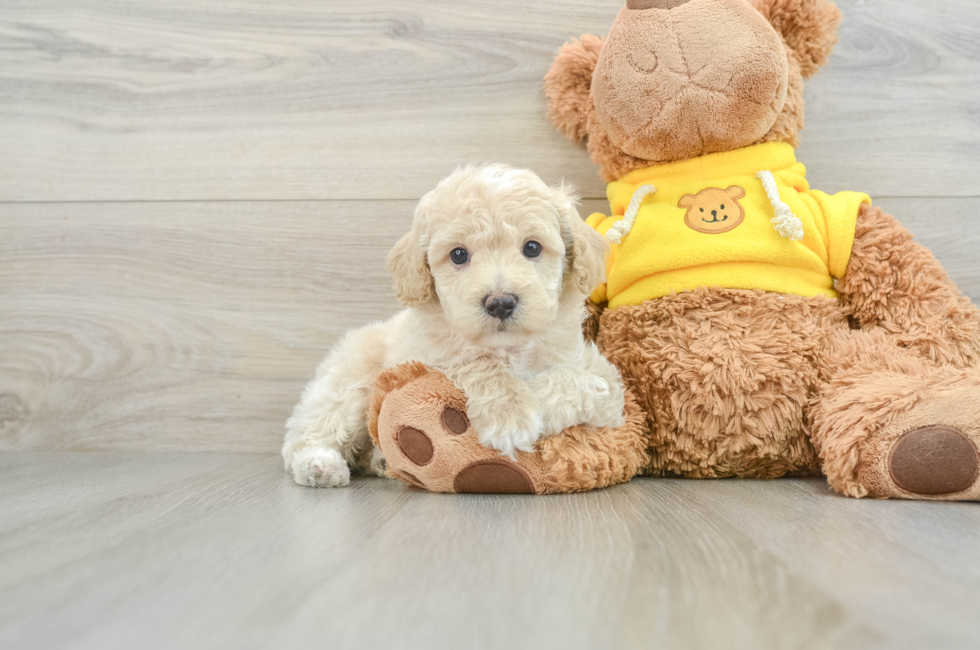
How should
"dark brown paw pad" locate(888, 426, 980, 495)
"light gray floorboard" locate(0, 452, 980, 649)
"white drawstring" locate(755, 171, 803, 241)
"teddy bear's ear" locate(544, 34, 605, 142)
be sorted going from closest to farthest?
1. "light gray floorboard" locate(0, 452, 980, 649)
2. "dark brown paw pad" locate(888, 426, 980, 495)
3. "white drawstring" locate(755, 171, 803, 241)
4. "teddy bear's ear" locate(544, 34, 605, 142)

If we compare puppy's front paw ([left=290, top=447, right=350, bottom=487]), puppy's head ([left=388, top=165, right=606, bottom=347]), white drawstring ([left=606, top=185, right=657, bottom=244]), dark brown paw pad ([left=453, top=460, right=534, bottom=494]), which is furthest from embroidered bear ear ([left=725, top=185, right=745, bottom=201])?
puppy's front paw ([left=290, top=447, right=350, bottom=487])

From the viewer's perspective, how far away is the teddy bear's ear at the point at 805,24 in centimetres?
122

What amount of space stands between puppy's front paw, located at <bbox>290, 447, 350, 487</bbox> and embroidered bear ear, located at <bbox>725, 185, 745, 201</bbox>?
2.70 feet

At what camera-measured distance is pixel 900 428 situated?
3.14 ft

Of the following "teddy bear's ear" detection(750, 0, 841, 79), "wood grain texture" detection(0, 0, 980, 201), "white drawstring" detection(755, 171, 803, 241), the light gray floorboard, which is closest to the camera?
the light gray floorboard

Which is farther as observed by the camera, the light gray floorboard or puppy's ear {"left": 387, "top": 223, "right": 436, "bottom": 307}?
puppy's ear {"left": 387, "top": 223, "right": 436, "bottom": 307}

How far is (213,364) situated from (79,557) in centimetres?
85

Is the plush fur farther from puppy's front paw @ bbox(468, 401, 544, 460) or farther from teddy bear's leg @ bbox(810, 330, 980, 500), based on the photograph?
teddy bear's leg @ bbox(810, 330, 980, 500)

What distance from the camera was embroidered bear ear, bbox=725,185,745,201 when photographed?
118 cm

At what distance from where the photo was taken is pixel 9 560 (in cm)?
73

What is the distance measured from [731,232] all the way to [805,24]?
428 millimetres

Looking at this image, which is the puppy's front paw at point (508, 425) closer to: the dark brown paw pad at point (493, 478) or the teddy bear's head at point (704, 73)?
the dark brown paw pad at point (493, 478)

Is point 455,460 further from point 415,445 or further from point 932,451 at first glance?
point 932,451

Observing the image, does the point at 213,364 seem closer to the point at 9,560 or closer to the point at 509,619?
the point at 9,560
